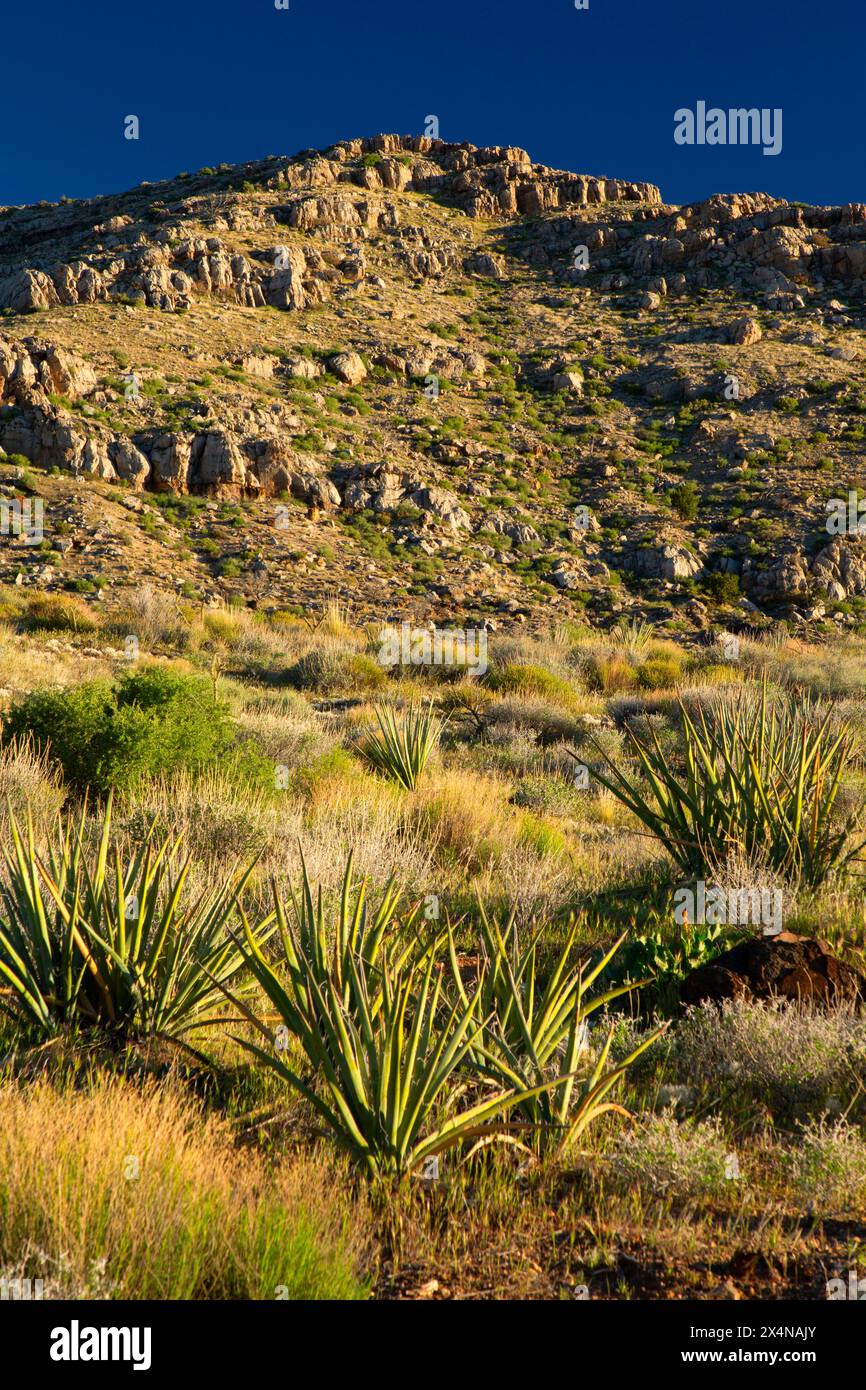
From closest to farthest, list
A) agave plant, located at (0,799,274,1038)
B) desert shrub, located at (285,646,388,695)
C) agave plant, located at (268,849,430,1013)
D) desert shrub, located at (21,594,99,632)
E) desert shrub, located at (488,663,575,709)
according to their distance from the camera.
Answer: agave plant, located at (268,849,430,1013)
agave plant, located at (0,799,274,1038)
desert shrub, located at (488,663,575,709)
desert shrub, located at (285,646,388,695)
desert shrub, located at (21,594,99,632)

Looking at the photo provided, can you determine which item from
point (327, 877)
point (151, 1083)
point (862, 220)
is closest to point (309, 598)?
point (327, 877)

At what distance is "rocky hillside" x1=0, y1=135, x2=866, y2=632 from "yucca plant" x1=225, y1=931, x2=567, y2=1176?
64.7 ft

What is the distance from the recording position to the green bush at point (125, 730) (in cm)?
745

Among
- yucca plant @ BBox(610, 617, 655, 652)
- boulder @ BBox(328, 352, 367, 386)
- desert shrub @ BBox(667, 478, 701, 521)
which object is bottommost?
Result: yucca plant @ BBox(610, 617, 655, 652)

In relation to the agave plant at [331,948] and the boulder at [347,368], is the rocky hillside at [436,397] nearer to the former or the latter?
the boulder at [347,368]

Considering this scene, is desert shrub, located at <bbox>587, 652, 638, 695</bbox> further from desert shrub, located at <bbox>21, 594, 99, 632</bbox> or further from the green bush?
desert shrub, located at <bbox>21, 594, 99, 632</bbox>

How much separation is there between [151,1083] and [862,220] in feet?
192

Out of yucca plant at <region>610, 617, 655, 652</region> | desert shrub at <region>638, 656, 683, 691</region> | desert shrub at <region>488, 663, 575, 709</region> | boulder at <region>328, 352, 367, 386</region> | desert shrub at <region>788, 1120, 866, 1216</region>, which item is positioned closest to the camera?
desert shrub at <region>788, 1120, 866, 1216</region>

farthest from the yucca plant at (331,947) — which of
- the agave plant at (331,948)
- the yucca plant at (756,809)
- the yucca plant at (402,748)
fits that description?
the yucca plant at (402,748)

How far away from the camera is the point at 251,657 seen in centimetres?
1616

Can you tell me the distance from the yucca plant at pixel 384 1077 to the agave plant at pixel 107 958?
24.9 inches

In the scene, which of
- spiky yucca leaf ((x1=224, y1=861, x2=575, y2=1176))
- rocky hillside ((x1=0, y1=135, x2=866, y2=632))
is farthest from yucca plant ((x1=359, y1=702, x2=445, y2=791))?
rocky hillside ((x1=0, y1=135, x2=866, y2=632))

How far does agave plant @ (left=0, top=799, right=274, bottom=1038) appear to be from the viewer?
3461 mm
